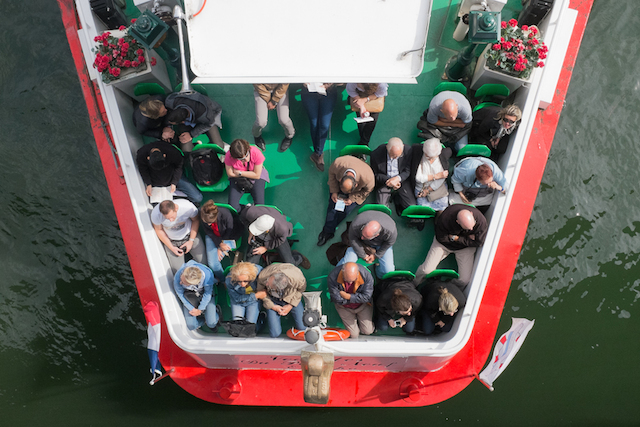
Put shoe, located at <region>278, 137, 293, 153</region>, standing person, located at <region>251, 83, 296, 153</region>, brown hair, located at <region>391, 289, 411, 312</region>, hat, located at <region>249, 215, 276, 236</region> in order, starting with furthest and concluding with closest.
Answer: shoe, located at <region>278, 137, 293, 153</region> → standing person, located at <region>251, 83, 296, 153</region> → hat, located at <region>249, 215, 276, 236</region> → brown hair, located at <region>391, 289, 411, 312</region>

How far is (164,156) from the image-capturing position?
427 centimetres

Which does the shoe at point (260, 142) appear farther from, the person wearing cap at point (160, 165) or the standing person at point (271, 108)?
the person wearing cap at point (160, 165)

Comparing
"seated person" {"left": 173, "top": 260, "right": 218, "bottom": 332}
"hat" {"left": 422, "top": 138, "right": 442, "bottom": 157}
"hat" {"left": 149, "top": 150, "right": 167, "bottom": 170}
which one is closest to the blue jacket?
"seated person" {"left": 173, "top": 260, "right": 218, "bottom": 332}

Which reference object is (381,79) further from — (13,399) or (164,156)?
(13,399)

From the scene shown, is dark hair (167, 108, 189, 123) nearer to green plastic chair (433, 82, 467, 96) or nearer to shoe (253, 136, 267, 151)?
shoe (253, 136, 267, 151)

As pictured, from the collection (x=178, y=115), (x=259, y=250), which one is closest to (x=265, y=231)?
(x=259, y=250)

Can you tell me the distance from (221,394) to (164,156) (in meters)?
2.83

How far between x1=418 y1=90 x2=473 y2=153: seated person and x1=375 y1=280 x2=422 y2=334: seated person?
5.42ft

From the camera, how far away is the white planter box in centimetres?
441

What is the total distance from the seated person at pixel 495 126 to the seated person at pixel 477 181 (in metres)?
0.31

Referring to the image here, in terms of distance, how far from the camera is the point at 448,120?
172 inches

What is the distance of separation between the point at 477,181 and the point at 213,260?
2.99 metres

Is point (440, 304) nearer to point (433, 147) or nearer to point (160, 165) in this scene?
point (433, 147)

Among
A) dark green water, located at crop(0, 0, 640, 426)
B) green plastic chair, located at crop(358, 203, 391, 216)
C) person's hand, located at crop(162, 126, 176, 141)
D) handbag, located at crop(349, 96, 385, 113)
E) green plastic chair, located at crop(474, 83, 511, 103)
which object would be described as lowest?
dark green water, located at crop(0, 0, 640, 426)
